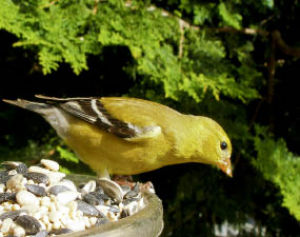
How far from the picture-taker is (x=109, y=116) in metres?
2.33

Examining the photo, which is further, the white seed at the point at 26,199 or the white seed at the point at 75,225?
the white seed at the point at 26,199

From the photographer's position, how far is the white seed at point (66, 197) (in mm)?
1455

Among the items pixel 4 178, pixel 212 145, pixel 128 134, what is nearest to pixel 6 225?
pixel 4 178

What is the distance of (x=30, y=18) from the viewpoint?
2.54 metres

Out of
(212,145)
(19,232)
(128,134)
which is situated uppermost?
(19,232)

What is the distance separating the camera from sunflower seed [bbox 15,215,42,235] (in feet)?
4.00

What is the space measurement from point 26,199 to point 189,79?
67.8 inches

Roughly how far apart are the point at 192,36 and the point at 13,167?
1745 millimetres

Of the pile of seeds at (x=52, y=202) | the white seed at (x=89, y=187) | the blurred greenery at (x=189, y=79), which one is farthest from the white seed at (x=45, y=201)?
the blurred greenery at (x=189, y=79)

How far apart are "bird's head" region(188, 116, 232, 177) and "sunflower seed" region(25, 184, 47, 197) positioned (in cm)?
122

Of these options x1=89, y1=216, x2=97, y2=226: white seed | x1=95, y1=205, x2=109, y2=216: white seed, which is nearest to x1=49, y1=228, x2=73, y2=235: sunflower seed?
x1=89, y1=216, x2=97, y2=226: white seed

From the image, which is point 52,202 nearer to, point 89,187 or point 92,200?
point 92,200

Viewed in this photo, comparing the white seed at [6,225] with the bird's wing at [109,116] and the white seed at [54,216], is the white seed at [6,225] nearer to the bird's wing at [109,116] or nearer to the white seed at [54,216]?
the white seed at [54,216]

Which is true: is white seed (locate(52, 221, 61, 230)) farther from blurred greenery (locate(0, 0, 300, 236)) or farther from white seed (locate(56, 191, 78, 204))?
blurred greenery (locate(0, 0, 300, 236))
